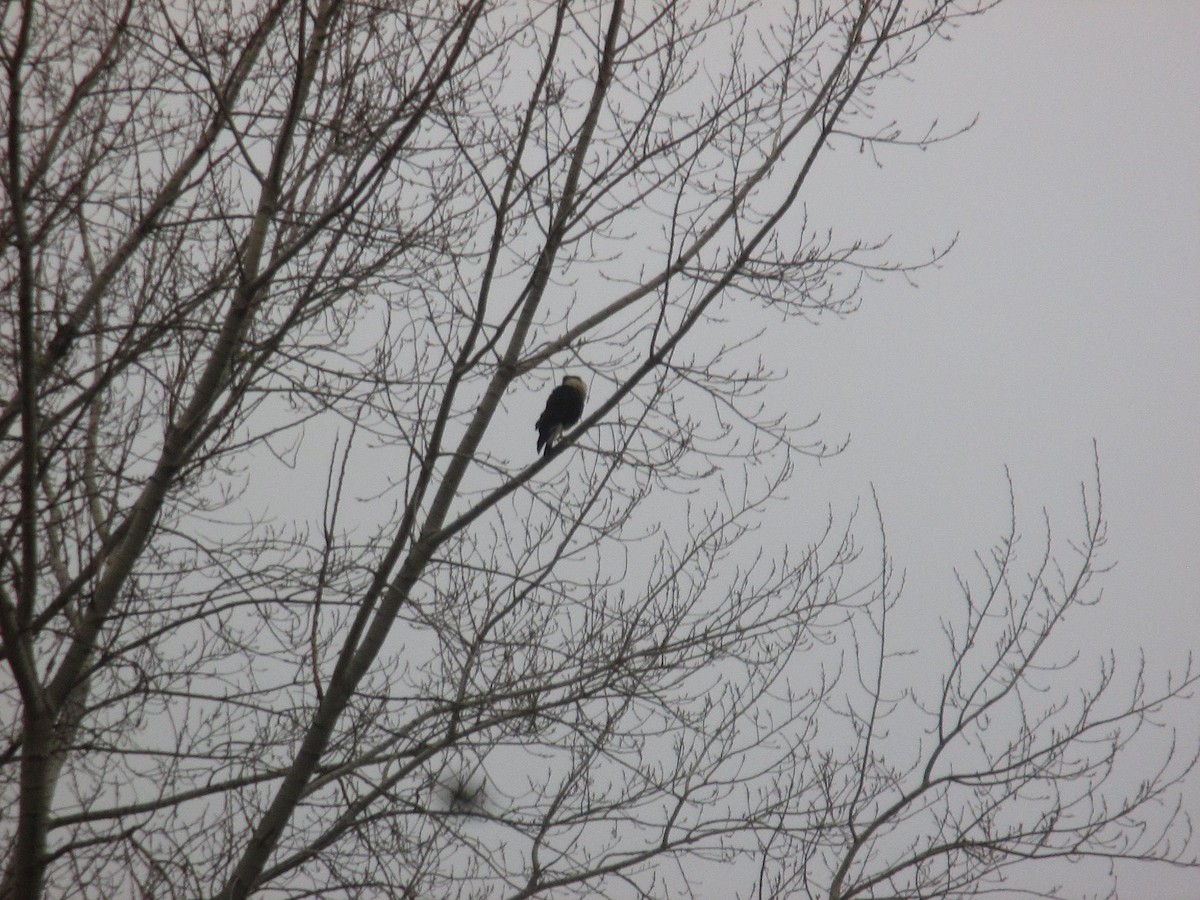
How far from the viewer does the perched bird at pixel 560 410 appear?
632 cm

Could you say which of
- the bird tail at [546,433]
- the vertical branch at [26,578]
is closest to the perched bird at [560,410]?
the bird tail at [546,433]

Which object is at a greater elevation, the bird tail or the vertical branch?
the bird tail

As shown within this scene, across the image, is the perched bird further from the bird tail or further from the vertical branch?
the vertical branch

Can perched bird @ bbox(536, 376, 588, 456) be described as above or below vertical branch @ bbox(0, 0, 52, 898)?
above

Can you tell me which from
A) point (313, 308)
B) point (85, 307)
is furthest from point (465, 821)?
point (85, 307)

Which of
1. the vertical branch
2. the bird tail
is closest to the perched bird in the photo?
the bird tail

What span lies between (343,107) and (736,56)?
149cm

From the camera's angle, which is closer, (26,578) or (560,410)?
(26,578)

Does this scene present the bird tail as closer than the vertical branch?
No

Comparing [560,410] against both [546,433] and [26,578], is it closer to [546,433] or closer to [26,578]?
[546,433]

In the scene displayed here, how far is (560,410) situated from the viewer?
6.45 m

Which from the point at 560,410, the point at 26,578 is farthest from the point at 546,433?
the point at 26,578

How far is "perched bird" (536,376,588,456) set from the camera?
6320 mm

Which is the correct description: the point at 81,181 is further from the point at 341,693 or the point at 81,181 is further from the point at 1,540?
the point at 341,693
